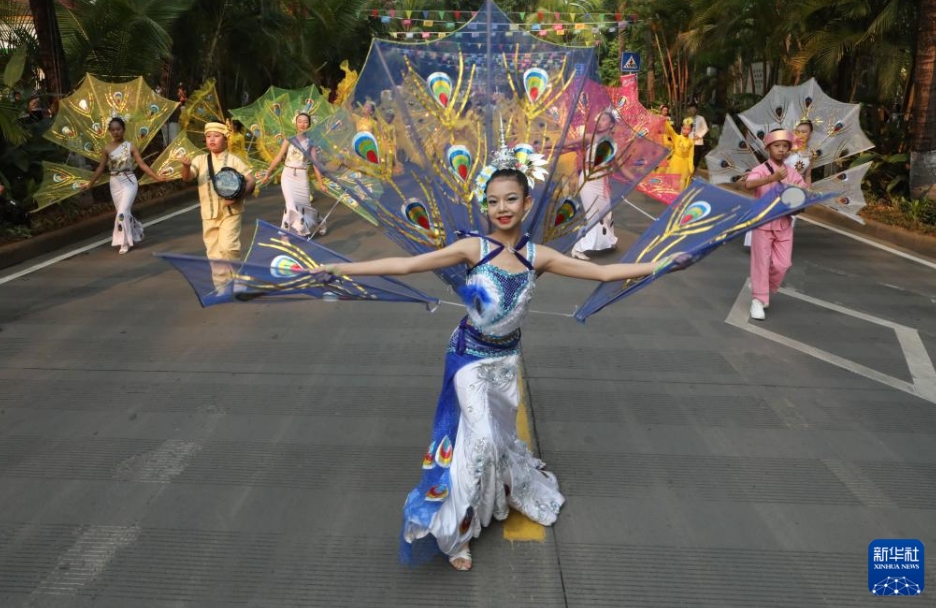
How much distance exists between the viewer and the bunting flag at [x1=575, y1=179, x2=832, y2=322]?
11.0 ft

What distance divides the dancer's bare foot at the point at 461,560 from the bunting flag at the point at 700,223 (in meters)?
1.33

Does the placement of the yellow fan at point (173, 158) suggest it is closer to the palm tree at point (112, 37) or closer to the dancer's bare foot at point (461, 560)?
the palm tree at point (112, 37)

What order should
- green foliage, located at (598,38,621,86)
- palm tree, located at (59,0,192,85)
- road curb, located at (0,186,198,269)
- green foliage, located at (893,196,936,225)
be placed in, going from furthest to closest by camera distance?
1. green foliage, located at (598,38,621,86)
2. palm tree, located at (59,0,192,85)
3. green foliage, located at (893,196,936,225)
4. road curb, located at (0,186,198,269)

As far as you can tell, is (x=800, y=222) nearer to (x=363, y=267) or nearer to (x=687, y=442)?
(x=687, y=442)

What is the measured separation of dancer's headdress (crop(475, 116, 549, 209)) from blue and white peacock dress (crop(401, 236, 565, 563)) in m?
0.24

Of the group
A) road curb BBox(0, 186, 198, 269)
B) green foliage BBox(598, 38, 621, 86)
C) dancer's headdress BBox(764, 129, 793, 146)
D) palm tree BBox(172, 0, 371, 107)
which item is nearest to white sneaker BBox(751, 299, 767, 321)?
dancer's headdress BBox(764, 129, 793, 146)

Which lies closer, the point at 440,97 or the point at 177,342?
the point at 440,97

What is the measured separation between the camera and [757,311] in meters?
7.00

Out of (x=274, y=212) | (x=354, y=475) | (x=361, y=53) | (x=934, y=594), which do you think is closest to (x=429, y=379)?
(x=354, y=475)

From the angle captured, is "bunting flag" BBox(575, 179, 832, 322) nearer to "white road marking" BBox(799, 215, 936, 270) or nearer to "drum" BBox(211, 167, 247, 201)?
"drum" BBox(211, 167, 247, 201)

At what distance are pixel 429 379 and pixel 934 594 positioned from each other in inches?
128

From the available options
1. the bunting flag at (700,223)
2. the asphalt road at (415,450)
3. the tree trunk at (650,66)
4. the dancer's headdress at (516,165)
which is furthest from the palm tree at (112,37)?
the tree trunk at (650,66)

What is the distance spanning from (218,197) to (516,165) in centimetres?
469

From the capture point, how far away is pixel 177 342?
20.4 ft
